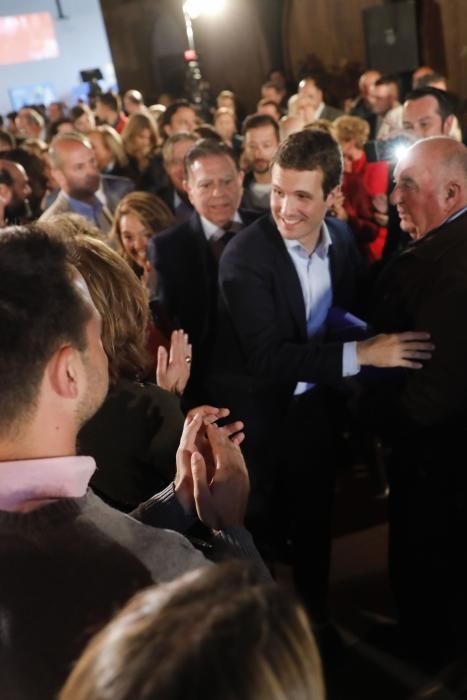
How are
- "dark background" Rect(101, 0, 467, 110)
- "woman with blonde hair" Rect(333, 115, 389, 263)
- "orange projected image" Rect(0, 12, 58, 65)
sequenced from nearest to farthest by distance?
"woman with blonde hair" Rect(333, 115, 389, 263), "dark background" Rect(101, 0, 467, 110), "orange projected image" Rect(0, 12, 58, 65)

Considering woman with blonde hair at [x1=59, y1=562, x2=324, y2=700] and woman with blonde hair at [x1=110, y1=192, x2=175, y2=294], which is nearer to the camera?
woman with blonde hair at [x1=59, y1=562, x2=324, y2=700]

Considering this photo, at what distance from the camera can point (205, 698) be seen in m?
0.42

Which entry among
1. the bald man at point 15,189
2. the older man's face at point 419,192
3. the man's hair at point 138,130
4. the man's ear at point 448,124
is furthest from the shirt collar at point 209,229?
the man's hair at point 138,130

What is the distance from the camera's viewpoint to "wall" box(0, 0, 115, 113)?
14609 mm

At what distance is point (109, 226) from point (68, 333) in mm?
2613

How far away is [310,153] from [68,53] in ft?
48.6

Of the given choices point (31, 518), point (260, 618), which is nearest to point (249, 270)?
point (31, 518)

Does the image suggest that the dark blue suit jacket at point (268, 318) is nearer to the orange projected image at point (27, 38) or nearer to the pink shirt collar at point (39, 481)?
the pink shirt collar at point (39, 481)

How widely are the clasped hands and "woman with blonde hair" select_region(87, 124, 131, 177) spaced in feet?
12.3

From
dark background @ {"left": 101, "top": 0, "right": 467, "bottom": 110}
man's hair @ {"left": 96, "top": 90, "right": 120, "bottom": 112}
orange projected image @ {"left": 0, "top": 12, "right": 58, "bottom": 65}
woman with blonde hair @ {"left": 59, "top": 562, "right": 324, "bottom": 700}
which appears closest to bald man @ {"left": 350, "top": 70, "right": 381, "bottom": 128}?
dark background @ {"left": 101, "top": 0, "right": 467, "bottom": 110}

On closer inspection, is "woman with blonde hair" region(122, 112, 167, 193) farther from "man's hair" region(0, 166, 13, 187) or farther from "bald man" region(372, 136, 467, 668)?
"bald man" region(372, 136, 467, 668)

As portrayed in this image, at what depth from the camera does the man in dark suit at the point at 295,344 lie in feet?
6.08

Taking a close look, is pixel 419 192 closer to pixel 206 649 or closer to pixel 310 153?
pixel 310 153

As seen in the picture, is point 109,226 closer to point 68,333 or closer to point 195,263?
point 195,263
